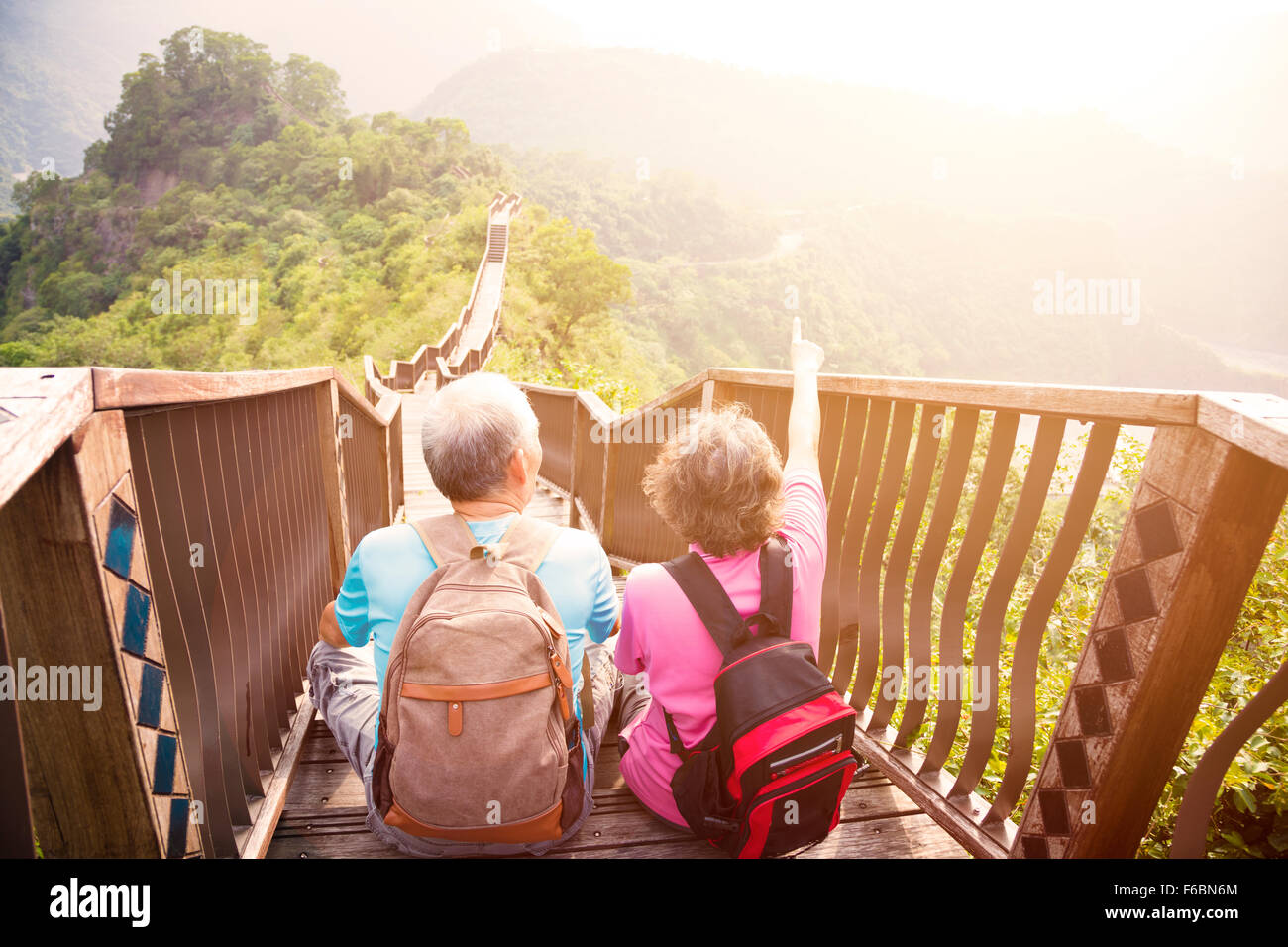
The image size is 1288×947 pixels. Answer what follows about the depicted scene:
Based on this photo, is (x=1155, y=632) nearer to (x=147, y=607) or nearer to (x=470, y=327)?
(x=147, y=607)

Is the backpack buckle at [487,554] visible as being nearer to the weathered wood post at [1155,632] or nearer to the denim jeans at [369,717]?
the denim jeans at [369,717]

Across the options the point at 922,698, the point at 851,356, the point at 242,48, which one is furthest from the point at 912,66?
the point at 922,698

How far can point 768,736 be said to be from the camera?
1.39 meters

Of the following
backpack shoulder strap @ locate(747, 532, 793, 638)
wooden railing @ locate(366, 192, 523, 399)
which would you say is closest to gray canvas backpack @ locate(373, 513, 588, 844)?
backpack shoulder strap @ locate(747, 532, 793, 638)

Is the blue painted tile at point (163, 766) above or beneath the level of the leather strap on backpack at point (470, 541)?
beneath

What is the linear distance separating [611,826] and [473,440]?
3.85 feet

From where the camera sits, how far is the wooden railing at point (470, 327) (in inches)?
664

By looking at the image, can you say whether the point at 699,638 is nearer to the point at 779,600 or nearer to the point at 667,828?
the point at 779,600

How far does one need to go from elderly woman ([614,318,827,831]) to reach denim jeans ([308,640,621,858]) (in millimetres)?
315

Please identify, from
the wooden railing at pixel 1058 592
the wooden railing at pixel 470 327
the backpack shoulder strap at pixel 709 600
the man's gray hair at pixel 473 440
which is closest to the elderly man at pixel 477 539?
the man's gray hair at pixel 473 440

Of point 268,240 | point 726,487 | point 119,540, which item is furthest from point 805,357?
point 268,240

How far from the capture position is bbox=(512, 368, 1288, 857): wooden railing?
117 cm

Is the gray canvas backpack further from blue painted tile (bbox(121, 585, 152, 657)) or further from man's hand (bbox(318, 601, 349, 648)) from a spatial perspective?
man's hand (bbox(318, 601, 349, 648))

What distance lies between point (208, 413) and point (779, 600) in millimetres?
1455
